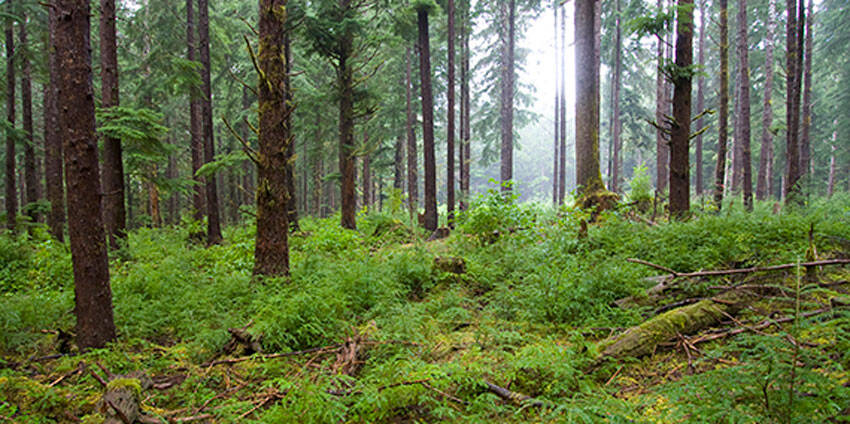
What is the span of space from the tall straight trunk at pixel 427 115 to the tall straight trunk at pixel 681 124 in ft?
26.9

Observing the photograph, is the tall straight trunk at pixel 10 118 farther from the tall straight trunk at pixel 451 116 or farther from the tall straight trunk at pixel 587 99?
the tall straight trunk at pixel 587 99

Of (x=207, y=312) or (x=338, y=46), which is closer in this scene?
(x=207, y=312)

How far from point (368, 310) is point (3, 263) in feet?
31.5

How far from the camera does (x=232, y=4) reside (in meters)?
20.3

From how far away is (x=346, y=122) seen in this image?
564 inches

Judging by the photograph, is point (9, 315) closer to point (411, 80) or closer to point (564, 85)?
point (411, 80)

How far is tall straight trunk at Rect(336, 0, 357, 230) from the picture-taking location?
13.9 m

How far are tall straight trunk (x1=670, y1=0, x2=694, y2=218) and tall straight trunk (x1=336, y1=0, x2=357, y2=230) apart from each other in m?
9.75

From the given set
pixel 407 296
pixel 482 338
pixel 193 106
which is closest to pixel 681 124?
pixel 407 296

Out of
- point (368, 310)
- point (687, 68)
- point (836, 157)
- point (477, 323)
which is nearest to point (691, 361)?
point (477, 323)

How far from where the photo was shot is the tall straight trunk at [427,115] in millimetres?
14227

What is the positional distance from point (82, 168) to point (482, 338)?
490 cm

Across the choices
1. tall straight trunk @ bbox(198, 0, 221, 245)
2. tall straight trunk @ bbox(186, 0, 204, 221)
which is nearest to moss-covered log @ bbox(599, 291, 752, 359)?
tall straight trunk @ bbox(198, 0, 221, 245)

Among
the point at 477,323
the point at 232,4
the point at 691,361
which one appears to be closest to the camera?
the point at 691,361
